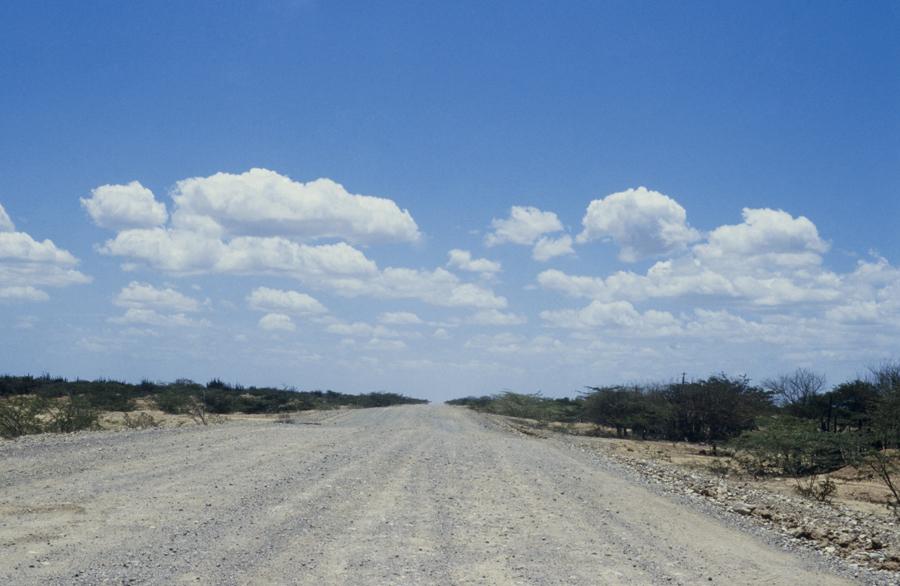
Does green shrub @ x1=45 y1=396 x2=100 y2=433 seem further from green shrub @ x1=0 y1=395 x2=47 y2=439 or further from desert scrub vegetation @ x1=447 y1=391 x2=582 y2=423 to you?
desert scrub vegetation @ x1=447 y1=391 x2=582 y2=423

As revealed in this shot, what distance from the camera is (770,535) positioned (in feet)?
44.5

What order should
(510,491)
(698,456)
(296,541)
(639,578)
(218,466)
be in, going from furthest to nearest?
(698,456)
(218,466)
(510,491)
(296,541)
(639,578)

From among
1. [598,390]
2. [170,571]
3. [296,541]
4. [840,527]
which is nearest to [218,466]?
[296,541]

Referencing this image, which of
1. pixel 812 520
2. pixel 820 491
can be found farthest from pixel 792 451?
pixel 812 520

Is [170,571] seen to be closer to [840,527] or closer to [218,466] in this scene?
[218,466]

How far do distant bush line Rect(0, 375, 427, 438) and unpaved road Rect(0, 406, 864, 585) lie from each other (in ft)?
32.7

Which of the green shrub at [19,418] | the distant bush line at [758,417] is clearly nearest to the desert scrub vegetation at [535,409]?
the distant bush line at [758,417]

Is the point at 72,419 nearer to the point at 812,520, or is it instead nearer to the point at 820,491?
the point at 812,520

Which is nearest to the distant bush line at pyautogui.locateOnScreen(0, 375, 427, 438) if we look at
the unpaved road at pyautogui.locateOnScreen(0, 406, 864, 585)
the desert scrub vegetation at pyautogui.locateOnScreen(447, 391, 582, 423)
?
the unpaved road at pyautogui.locateOnScreen(0, 406, 864, 585)

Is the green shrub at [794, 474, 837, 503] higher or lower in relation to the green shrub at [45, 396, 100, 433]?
lower

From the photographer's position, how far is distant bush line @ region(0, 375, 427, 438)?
2919 cm

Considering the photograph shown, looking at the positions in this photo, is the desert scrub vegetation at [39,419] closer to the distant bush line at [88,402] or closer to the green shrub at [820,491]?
the distant bush line at [88,402]

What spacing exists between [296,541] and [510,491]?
21.7 feet

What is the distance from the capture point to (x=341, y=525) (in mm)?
11258
